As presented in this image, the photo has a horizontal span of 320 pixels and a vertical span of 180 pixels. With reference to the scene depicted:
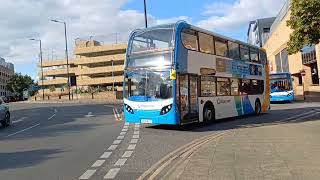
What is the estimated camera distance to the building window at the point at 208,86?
59.2 ft

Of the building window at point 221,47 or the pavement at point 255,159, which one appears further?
the building window at point 221,47

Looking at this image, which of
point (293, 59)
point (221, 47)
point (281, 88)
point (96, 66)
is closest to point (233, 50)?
point (221, 47)

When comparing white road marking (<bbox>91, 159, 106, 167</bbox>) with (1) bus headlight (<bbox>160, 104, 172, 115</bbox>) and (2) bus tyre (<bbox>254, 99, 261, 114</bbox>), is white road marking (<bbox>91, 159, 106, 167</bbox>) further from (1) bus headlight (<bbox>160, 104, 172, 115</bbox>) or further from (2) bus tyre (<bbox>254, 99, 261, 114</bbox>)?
(2) bus tyre (<bbox>254, 99, 261, 114</bbox>)

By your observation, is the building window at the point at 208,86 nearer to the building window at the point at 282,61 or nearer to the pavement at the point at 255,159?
the pavement at the point at 255,159

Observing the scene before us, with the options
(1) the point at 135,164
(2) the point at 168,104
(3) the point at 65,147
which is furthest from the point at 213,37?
(1) the point at 135,164

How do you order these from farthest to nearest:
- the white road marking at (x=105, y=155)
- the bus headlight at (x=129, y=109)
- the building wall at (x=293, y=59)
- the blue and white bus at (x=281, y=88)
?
the building wall at (x=293, y=59) → the blue and white bus at (x=281, y=88) → the bus headlight at (x=129, y=109) → the white road marking at (x=105, y=155)

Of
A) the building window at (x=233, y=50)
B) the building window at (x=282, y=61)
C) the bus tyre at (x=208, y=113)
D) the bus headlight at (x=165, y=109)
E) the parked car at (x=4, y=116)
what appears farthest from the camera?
the building window at (x=282, y=61)

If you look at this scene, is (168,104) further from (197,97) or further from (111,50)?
(111,50)

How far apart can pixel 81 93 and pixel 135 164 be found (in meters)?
71.9

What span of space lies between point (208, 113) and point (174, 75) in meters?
3.46

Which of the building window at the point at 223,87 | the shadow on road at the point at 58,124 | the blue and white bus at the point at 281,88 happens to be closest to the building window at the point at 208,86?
the building window at the point at 223,87

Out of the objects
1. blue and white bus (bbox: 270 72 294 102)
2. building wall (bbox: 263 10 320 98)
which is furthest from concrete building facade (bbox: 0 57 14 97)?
blue and white bus (bbox: 270 72 294 102)

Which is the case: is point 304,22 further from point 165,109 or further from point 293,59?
point 293,59

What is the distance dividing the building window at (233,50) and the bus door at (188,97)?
13.3 ft
